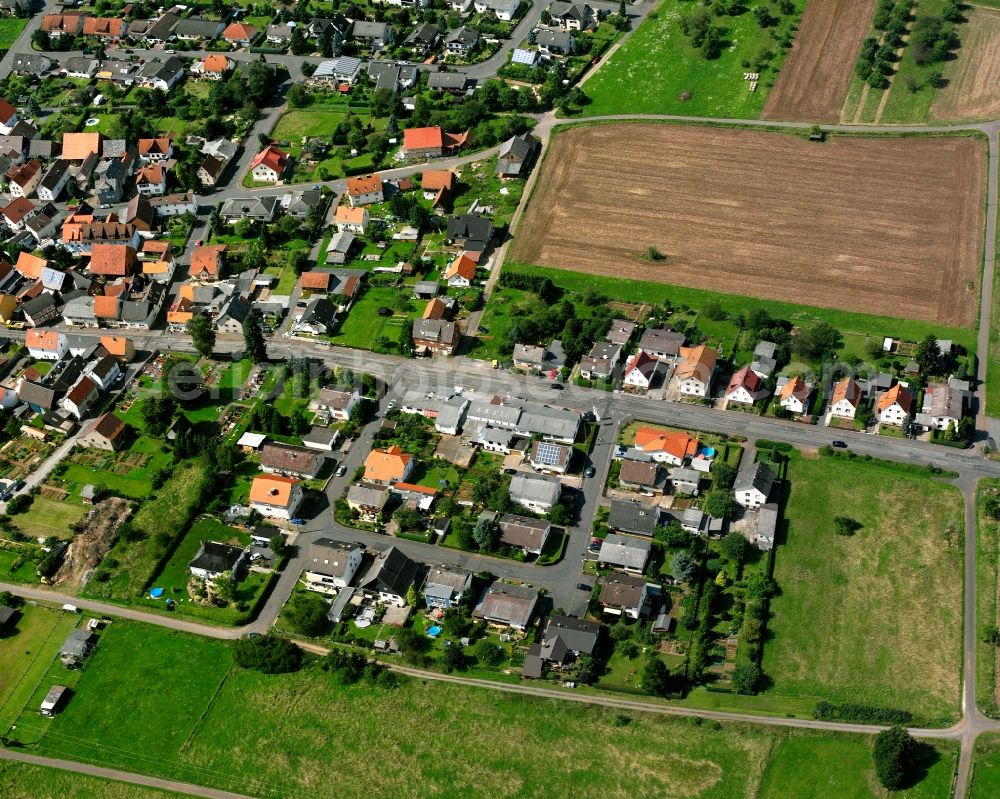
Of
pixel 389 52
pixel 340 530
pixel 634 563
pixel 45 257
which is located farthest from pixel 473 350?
pixel 389 52

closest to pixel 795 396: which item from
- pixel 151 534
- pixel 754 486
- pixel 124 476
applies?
pixel 754 486

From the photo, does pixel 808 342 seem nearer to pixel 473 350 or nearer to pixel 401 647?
pixel 473 350

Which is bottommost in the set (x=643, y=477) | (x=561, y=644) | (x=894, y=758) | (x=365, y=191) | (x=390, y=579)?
(x=390, y=579)

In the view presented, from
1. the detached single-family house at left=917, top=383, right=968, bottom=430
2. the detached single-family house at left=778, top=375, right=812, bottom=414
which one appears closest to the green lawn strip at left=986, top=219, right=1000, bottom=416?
the detached single-family house at left=917, top=383, right=968, bottom=430

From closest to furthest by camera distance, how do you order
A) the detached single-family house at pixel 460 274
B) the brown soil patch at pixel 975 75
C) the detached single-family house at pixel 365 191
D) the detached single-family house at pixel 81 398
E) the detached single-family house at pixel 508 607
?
1. the detached single-family house at pixel 508 607
2. the detached single-family house at pixel 81 398
3. the detached single-family house at pixel 460 274
4. the detached single-family house at pixel 365 191
5. the brown soil patch at pixel 975 75

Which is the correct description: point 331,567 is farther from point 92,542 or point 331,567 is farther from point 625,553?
point 625,553

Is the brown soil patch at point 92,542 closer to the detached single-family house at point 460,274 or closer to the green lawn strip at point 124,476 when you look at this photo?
the green lawn strip at point 124,476

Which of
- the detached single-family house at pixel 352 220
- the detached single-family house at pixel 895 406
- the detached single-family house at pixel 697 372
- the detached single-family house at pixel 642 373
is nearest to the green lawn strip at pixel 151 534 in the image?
the detached single-family house at pixel 352 220
